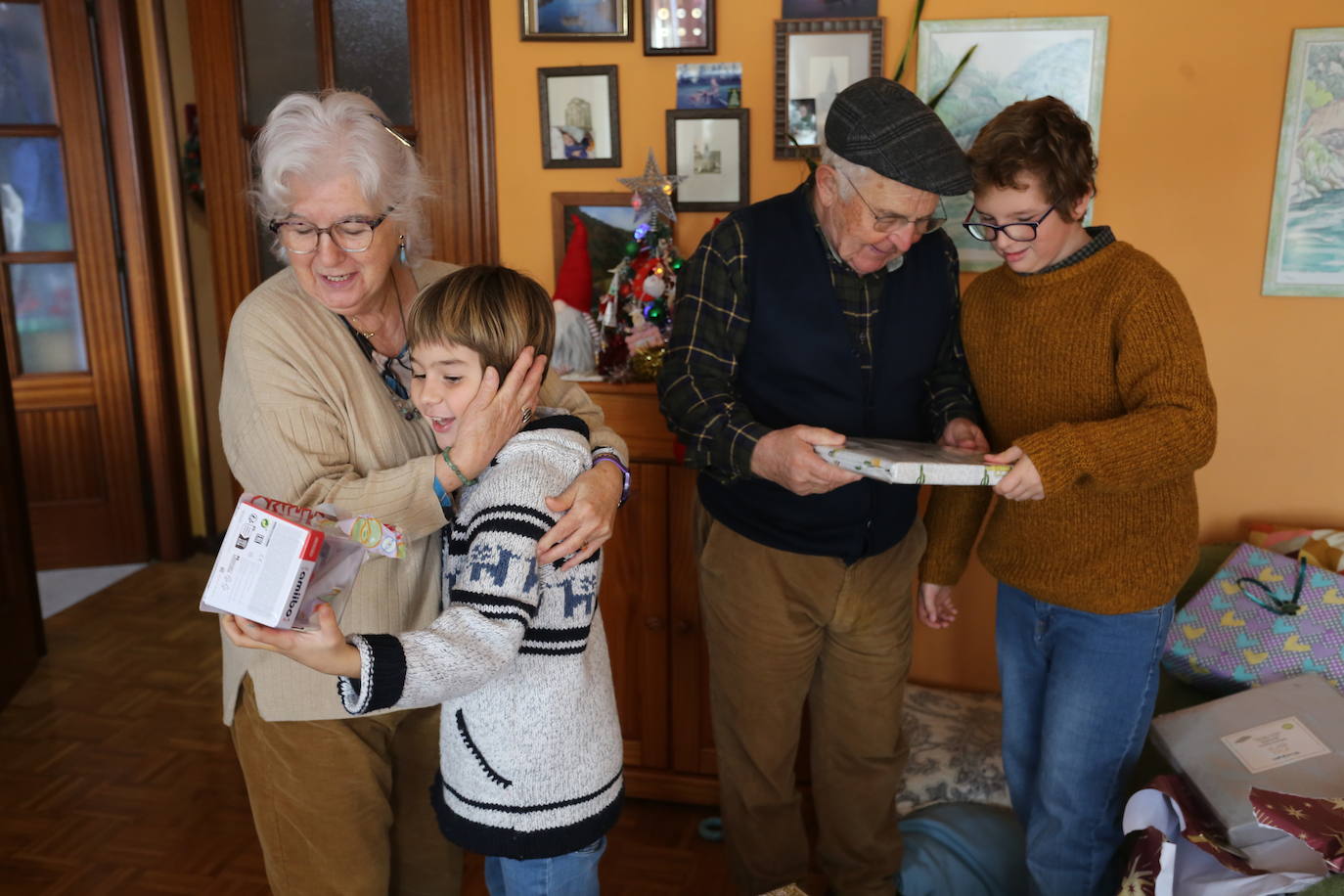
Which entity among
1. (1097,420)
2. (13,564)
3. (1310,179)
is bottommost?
(13,564)

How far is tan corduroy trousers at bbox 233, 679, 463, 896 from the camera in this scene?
143 centimetres

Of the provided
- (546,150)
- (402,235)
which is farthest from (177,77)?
(402,235)

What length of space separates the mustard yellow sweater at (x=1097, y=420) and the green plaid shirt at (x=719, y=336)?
0.53ft

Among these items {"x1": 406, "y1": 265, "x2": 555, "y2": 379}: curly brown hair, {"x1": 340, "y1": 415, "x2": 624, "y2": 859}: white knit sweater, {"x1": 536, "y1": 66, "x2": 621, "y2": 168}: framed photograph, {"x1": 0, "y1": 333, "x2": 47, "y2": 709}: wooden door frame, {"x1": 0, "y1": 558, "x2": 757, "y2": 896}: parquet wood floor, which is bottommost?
{"x1": 0, "y1": 558, "x2": 757, "y2": 896}: parquet wood floor

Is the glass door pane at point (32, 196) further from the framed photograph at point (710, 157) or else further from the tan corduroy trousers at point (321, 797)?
the tan corduroy trousers at point (321, 797)

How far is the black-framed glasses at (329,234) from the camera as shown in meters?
1.38

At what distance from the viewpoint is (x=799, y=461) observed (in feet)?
5.29

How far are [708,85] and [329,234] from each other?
139 centimetres

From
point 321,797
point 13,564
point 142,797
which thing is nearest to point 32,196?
point 13,564

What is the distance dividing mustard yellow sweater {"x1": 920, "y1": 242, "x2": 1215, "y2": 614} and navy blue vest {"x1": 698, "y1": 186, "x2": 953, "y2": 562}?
109mm

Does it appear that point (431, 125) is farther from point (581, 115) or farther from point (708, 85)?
point (708, 85)

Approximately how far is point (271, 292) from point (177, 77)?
338 centimetres

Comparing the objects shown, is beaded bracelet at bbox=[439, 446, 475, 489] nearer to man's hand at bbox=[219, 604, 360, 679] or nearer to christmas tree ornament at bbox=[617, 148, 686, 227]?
man's hand at bbox=[219, 604, 360, 679]

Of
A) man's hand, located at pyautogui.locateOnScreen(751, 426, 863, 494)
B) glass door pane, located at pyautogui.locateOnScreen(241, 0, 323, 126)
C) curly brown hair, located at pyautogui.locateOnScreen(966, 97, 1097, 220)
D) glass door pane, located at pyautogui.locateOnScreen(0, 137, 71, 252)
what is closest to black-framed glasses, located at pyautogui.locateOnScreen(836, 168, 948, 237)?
curly brown hair, located at pyautogui.locateOnScreen(966, 97, 1097, 220)
